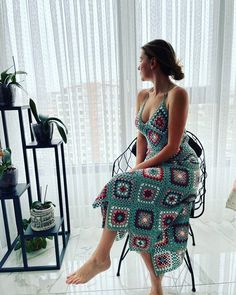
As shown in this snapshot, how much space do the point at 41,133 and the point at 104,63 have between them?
2.17ft

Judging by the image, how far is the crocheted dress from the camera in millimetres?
1328

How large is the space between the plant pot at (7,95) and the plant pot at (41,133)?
7.3 inches

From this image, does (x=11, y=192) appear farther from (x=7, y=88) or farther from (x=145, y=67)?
(x=145, y=67)

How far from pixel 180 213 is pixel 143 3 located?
1.38 meters

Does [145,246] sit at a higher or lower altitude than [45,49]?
lower

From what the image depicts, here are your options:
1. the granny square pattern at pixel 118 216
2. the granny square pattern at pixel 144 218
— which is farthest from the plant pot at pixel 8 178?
the granny square pattern at pixel 144 218

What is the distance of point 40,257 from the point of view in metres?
1.83

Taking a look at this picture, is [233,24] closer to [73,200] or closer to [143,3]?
[143,3]

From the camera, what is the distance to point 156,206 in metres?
1.35

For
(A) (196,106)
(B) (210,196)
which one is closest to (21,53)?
(A) (196,106)

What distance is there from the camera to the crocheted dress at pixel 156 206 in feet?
4.36

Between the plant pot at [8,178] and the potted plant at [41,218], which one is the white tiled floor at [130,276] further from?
the plant pot at [8,178]

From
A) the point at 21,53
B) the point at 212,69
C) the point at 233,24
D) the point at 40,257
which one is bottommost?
the point at 40,257

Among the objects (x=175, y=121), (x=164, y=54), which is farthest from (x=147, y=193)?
(x=164, y=54)
